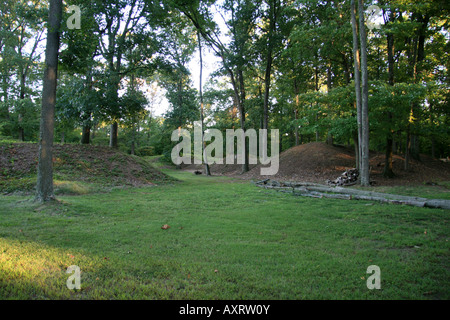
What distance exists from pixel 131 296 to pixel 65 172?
1162 centimetres

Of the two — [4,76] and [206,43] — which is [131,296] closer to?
[206,43]

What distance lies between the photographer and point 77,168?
12742 millimetres

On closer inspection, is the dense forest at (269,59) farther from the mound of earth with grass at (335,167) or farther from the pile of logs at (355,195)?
the pile of logs at (355,195)

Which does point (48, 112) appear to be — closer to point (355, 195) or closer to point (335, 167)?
point (355, 195)

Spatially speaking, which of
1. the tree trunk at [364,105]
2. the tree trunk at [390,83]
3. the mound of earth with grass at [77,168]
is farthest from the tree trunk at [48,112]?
the tree trunk at [390,83]

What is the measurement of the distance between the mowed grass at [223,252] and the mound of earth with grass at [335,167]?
8.38 metres

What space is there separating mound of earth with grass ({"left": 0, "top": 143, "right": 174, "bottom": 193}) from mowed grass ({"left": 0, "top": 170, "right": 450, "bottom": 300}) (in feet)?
12.9

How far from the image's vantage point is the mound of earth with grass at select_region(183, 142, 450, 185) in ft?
45.2

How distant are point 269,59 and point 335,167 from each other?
34.3 feet

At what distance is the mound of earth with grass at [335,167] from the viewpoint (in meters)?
13.8

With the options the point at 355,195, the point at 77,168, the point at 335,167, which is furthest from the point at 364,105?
the point at 77,168

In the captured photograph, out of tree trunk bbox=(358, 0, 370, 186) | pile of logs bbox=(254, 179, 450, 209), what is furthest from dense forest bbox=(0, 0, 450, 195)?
pile of logs bbox=(254, 179, 450, 209)

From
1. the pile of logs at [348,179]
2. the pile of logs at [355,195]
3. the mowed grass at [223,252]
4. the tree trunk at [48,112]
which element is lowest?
the mowed grass at [223,252]
